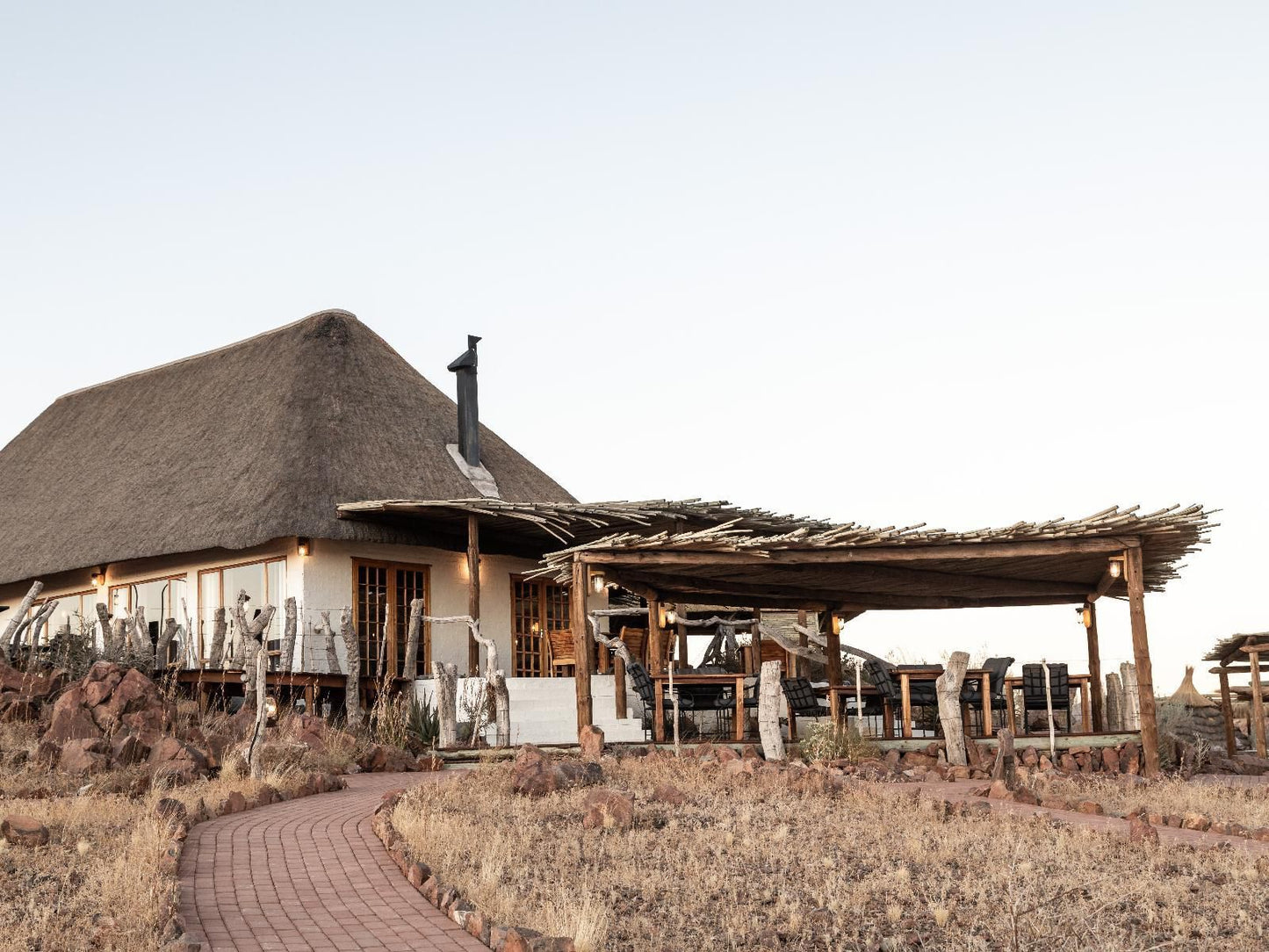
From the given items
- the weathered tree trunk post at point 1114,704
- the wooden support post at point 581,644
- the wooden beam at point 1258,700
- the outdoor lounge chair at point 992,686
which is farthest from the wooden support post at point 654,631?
the wooden beam at point 1258,700

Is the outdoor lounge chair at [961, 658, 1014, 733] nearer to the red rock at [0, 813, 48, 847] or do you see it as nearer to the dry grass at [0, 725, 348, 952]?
the dry grass at [0, 725, 348, 952]

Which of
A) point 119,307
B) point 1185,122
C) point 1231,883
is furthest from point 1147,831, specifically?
point 119,307

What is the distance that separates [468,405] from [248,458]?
3.67m

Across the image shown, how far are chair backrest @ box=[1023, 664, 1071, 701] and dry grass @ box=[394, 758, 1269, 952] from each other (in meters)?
4.32

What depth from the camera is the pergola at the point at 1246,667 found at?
54.9 ft

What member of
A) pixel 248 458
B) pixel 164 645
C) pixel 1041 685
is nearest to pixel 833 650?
pixel 1041 685

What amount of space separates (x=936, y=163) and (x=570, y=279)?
5604mm

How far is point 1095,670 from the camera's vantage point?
15359 millimetres

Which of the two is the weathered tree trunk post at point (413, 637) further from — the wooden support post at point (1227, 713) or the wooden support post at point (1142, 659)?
the wooden support post at point (1227, 713)

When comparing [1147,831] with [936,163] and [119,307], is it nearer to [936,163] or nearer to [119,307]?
[936,163]

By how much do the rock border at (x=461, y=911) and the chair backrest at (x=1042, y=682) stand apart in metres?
7.27

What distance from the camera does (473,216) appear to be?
59.1ft

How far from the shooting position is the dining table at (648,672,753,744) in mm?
13422

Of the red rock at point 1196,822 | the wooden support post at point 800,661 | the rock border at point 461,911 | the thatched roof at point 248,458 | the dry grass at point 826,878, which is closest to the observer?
the rock border at point 461,911
